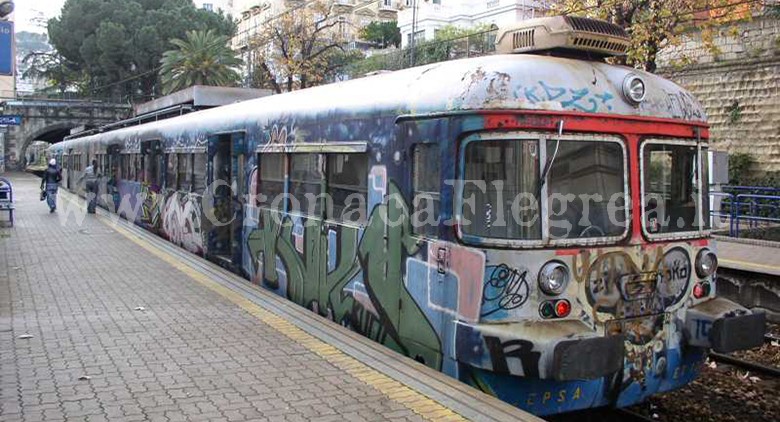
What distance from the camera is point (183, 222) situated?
1357 cm

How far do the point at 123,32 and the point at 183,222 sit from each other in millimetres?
51840

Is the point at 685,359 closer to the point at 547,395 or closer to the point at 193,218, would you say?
the point at 547,395

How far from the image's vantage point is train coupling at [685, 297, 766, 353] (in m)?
5.68

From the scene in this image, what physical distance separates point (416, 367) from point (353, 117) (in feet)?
8.18

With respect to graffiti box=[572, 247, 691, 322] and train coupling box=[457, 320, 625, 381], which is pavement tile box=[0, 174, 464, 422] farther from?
graffiti box=[572, 247, 691, 322]

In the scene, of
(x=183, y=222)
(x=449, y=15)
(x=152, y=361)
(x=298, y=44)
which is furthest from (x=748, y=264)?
(x=449, y=15)

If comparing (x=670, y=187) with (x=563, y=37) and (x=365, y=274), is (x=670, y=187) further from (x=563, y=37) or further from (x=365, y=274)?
(x=365, y=274)

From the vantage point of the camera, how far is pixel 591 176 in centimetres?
555

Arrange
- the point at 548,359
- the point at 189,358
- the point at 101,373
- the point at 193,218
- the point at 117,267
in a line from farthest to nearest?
the point at 193,218
the point at 117,267
the point at 189,358
the point at 101,373
the point at 548,359

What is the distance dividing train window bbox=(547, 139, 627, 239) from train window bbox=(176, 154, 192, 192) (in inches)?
352

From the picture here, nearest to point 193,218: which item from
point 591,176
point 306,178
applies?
point 306,178

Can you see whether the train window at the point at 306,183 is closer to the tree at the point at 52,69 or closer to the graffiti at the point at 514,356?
the graffiti at the point at 514,356

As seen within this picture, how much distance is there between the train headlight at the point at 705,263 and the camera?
241 inches

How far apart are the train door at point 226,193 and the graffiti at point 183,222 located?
854mm
